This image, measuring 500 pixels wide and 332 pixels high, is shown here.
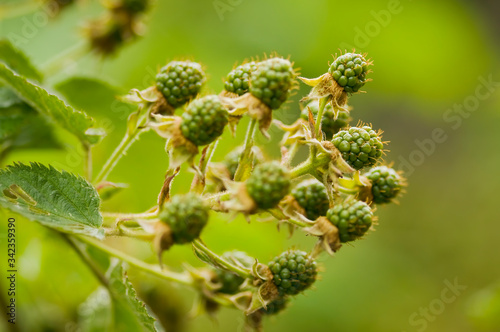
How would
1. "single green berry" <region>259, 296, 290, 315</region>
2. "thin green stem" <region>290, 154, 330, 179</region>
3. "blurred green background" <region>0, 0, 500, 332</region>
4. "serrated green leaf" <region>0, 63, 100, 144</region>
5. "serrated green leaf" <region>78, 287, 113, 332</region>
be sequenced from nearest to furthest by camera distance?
"thin green stem" <region>290, 154, 330, 179</region> → "serrated green leaf" <region>0, 63, 100, 144</region> → "single green berry" <region>259, 296, 290, 315</region> → "serrated green leaf" <region>78, 287, 113, 332</region> → "blurred green background" <region>0, 0, 500, 332</region>

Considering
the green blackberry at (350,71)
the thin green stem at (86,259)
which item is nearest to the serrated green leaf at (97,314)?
the thin green stem at (86,259)

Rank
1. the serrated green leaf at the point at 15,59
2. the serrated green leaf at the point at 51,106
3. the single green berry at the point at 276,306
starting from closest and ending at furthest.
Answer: the serrated green leaf at the point at 51,106 → the single green berry at the point at 276,306 → the serrated green leaf at the point at 15,59

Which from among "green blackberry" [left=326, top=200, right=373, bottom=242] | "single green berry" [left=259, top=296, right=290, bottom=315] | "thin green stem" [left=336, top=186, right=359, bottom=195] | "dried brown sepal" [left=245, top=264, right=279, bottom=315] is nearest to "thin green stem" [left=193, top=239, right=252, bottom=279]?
"dried brown sepal" [left=245, top=264, right=279, bottom=315]

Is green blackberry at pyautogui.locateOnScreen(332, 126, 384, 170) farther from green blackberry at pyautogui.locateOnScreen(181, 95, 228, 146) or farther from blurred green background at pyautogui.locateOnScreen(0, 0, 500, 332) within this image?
blurred green background at pyautogui.locateOnScreen(0, 0, 500, 332)

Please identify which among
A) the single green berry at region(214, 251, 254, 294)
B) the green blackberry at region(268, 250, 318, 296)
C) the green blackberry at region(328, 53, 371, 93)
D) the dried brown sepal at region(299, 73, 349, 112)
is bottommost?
the single green berry at region(214, 251, 254, 294)

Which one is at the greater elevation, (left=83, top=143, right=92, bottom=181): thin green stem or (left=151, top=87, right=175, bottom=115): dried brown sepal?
(left=151, top=87, right=175, bottom=115): dried brown sepal

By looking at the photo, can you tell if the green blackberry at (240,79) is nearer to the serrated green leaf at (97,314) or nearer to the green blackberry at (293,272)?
the green blackberry at (293,272)

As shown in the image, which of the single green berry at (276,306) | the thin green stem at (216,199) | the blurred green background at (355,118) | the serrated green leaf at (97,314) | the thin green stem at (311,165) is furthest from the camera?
the blurred green background at (355,118)
